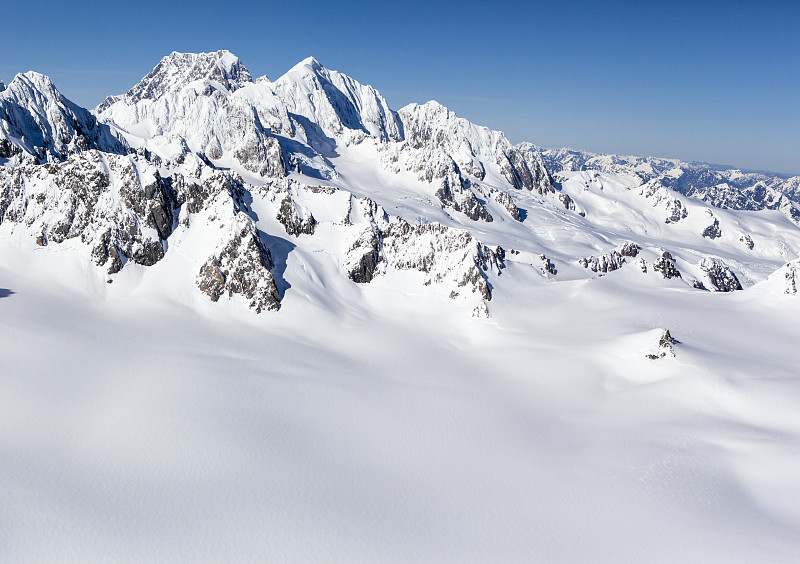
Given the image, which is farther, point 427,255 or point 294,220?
point 294,220

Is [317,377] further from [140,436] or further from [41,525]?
[41,525]

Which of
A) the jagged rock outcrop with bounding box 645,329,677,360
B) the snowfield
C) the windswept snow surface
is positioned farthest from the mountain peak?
the jagged rock outcrop with bounding box 645,329,677,360

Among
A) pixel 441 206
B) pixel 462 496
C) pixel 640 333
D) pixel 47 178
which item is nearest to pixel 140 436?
A: pixel 462 496

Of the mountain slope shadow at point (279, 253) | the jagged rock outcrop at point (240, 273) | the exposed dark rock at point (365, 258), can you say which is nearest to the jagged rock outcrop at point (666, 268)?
the exposed dark rock at point (365, 258)

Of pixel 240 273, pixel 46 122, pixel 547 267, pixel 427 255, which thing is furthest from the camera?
pixel 46 122

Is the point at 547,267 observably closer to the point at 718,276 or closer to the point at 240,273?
the point at 718,276

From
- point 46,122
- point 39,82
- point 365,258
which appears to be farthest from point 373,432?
point 39,82

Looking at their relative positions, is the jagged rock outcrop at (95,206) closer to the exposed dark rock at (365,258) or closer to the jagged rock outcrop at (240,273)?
the jagged rock outcrop at (240,273)
